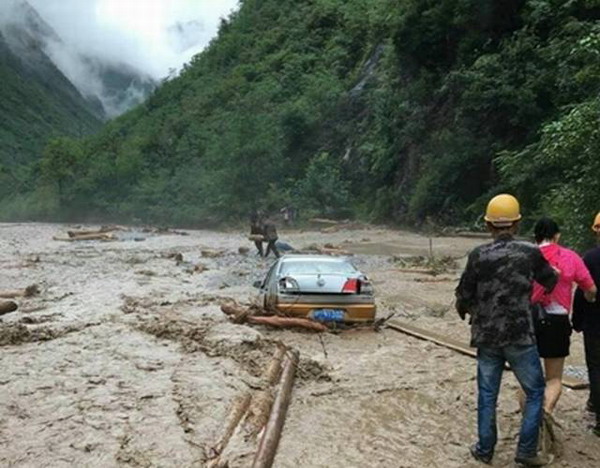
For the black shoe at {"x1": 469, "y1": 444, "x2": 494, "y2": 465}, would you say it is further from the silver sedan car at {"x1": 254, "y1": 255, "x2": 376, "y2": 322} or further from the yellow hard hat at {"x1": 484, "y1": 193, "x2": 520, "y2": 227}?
the silver sedan car at {"x1": 254, "y1": 255, "x2": 376, "y2": 322}

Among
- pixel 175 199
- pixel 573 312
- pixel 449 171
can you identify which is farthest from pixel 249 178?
pixel 573 312

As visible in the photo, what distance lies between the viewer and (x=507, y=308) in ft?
16.1

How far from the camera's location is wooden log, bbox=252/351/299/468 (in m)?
5.34

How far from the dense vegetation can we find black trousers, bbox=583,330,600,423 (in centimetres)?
969

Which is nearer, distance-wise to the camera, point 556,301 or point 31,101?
point 556,301

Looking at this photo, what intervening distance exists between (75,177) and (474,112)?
58520 millimetres

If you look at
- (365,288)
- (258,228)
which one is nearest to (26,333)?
→ (365,288)

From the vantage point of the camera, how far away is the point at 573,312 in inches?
228

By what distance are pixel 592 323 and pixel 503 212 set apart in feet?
4.79

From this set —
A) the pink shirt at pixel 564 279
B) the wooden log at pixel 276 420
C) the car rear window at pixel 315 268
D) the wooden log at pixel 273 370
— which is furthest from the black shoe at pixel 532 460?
the car rear window at pixel 315 268

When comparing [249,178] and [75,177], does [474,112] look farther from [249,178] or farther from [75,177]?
[75,177]

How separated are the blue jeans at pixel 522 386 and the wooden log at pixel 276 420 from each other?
1.69m

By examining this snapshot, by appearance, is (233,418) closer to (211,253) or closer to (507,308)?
(507,308)

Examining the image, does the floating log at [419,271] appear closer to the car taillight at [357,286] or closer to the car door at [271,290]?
the car door at [271,290]
